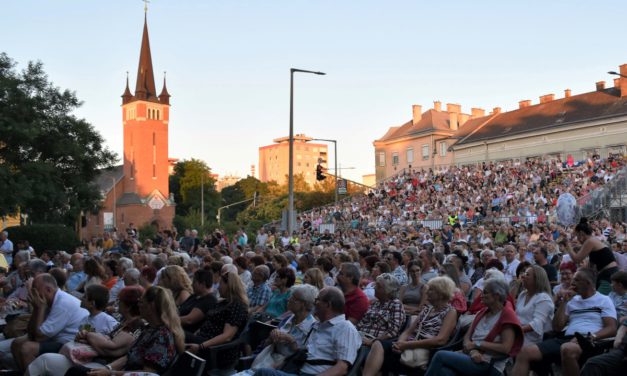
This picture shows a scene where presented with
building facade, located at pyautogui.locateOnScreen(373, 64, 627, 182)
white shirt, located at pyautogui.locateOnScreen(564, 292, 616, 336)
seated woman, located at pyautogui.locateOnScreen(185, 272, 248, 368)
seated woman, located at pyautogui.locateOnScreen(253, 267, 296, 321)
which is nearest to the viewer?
white shirt, located at pyautogui.locateOnScreen(564, 292, 616, 336)

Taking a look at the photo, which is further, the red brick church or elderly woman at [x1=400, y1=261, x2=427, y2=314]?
the red brick church

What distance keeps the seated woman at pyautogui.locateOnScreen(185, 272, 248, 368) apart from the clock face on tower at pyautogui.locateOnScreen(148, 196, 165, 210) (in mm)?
80763

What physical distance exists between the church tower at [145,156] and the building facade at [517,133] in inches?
1138

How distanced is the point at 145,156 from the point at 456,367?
84657mm

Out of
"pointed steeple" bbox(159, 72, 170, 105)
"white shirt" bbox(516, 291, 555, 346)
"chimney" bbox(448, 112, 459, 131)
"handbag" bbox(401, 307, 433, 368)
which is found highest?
"pointed steeple" bbox(159, 72, 170, 105)

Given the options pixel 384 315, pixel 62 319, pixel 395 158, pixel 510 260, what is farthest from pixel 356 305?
pixel 395 158

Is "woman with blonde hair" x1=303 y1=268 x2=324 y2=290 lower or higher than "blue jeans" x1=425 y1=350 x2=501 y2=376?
higher

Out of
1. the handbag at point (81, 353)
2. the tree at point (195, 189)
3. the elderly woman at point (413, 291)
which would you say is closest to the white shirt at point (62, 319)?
the handbag at point (81, 353)

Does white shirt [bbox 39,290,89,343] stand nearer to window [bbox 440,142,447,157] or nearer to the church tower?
window [bbox 440,142,447,157]

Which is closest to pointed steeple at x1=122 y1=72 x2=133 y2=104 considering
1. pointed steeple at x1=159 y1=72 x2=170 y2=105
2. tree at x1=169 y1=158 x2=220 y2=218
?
pointed steeple at x1=159 y1=72 x2=170 y2=105

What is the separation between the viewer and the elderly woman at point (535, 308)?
690cm

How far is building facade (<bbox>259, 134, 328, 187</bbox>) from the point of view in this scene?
168 meters

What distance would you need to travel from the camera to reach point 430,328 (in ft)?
22.7

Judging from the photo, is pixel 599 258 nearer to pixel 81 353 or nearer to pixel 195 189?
pixel 81 353
